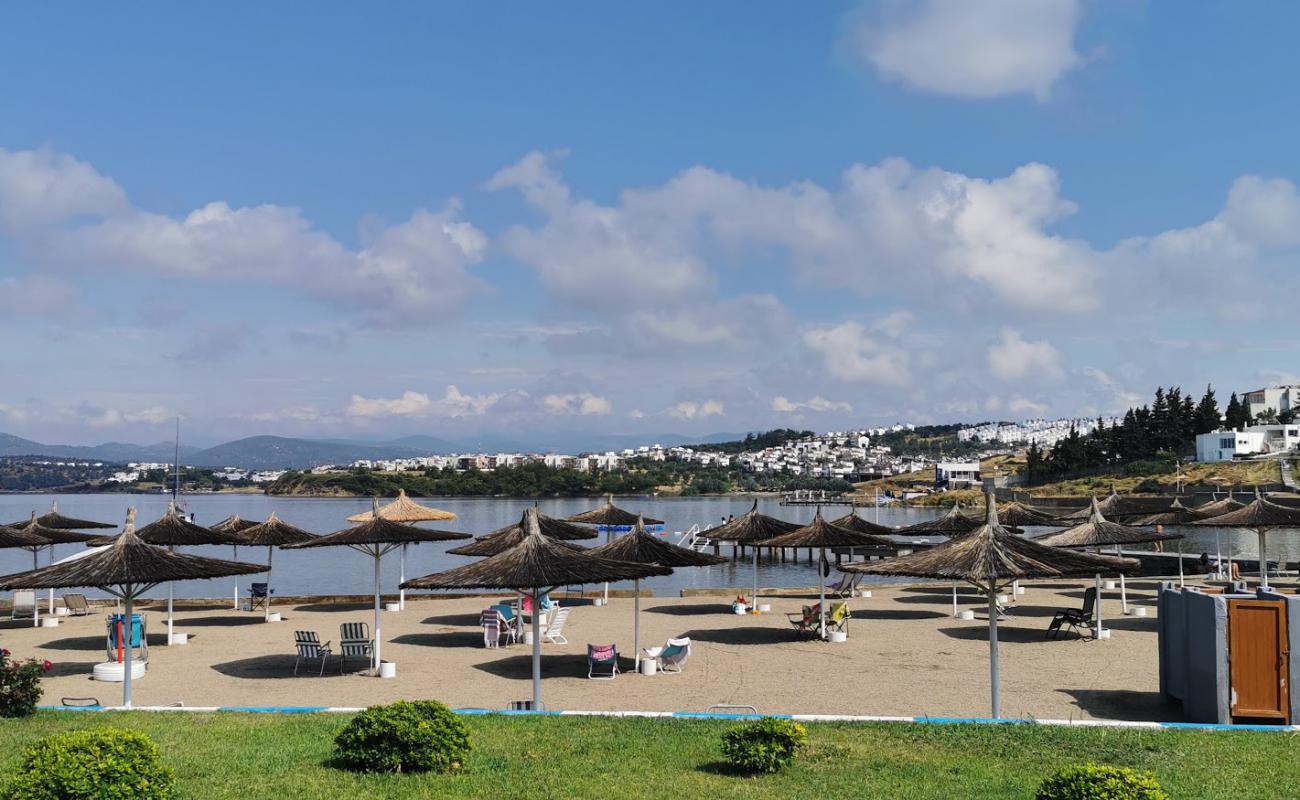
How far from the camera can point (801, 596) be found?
29.1 m

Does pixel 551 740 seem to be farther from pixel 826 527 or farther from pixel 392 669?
pixel 826 527

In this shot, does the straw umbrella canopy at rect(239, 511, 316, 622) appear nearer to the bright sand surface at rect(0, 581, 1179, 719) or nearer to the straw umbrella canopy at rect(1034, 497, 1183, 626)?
the bright sand surface at rect(0, 581, 1179, 719)

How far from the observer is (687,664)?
16.9 m

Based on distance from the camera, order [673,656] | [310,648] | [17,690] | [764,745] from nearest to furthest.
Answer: [764,745] → [17,690] → [673,656] → [310,648]

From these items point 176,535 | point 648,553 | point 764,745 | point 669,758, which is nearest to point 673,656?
point 648,553

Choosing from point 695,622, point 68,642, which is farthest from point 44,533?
point 695,622

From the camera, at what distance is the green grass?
8852 millimetres

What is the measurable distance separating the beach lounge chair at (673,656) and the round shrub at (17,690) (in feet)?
27.4

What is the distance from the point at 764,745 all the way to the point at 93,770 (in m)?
5.31

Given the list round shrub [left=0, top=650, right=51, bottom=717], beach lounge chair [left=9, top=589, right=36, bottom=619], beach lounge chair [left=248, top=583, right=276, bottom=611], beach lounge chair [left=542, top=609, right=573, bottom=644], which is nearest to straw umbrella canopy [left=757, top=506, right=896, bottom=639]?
beach lounge chair [left=542, top=609, right=573, bottom=644]

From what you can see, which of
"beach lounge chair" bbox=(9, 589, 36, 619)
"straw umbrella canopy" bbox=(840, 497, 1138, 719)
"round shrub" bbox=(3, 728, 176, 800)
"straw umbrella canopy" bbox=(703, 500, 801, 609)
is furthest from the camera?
"beach lounge chair" bbox=(9, 589, 36, 619)

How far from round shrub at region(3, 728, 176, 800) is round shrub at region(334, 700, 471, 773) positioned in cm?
178

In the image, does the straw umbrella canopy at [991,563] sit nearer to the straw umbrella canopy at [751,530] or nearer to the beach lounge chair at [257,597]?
the straw umbrella canopy at [751,530]

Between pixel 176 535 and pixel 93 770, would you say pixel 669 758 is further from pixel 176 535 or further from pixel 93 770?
pixel 176 535
